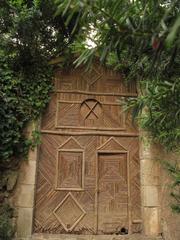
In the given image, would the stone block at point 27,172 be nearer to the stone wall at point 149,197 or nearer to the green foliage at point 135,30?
the stone wall at point 149,197

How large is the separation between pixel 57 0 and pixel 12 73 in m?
4.07

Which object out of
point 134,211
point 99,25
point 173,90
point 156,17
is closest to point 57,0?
point 99,25

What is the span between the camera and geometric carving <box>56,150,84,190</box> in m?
6.15

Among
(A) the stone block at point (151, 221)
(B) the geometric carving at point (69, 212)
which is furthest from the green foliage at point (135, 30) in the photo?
(B) the geometric carving at point (69, 212)

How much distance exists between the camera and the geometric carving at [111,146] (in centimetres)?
642

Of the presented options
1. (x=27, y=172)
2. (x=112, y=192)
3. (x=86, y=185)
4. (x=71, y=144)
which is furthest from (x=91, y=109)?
(x=27, y=172)

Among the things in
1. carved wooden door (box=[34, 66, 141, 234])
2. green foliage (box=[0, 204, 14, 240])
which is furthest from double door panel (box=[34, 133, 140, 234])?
green foliage (box=[0, 204, 14, 240])

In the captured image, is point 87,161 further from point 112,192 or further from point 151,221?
point 151,221

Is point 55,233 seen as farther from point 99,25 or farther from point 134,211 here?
point 99,25

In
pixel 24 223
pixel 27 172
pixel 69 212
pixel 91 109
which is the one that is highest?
pixel 91 109

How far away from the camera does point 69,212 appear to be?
6.04 m

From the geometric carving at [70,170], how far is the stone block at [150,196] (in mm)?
1205

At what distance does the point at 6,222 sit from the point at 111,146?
245 centimetres

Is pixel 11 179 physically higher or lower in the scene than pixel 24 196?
higher
